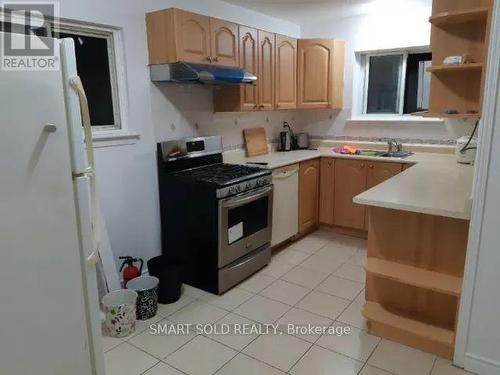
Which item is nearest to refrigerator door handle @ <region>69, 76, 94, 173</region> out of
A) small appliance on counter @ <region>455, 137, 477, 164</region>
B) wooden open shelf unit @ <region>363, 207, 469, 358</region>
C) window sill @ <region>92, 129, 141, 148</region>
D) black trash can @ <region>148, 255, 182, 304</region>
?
window sill @ <region>92, 129, 141, 148</region>

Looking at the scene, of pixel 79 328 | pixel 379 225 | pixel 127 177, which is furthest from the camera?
pixel 127 177

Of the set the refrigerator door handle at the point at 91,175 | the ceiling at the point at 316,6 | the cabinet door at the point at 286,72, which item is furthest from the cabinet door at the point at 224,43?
the refrigerator door handle at the point at 91,175

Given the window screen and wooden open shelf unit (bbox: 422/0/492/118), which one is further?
the window screen

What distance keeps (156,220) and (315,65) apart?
2351 millimetres

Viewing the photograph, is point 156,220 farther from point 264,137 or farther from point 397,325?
point 397,325

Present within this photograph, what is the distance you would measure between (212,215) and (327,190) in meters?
1.77

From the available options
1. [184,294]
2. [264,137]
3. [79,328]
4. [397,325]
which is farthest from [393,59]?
[79,328]

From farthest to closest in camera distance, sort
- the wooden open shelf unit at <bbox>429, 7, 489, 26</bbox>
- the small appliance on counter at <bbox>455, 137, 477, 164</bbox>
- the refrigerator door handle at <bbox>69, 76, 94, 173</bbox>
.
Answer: the small appliance on counter at <bbox>455, 137, 477, 164</bbox>
the wooden open shelf unit at <bbox>429, 7, 489, 26</bbox>
the refrigerator door handle at <bbox>69, 76, 94, 173</bbox>

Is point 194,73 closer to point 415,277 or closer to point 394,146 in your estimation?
point 415,277

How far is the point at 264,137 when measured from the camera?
404 centimetres

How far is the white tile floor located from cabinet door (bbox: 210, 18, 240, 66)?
180 cm

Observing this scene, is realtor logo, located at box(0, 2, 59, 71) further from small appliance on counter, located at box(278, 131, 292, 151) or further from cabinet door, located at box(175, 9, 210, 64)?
small appliance on counter, located at box(278, 131, 292, 151)

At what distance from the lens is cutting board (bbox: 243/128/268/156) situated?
3.83 meters

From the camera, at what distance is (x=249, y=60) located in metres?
3.29
